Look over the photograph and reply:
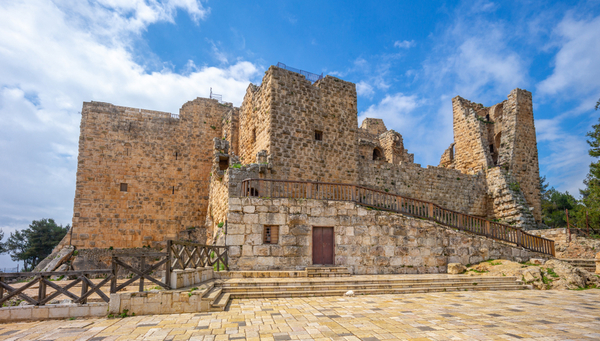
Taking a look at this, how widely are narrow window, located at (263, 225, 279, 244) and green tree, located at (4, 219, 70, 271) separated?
32823mm

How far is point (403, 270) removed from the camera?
11930mm

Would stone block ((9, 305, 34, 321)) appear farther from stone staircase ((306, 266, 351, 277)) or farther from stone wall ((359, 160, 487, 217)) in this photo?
stone wall ((359, 160, 487, 217))

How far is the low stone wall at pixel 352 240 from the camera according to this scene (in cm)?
1116

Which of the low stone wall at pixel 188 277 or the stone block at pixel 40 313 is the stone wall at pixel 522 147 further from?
the stone block at pixel 40 313

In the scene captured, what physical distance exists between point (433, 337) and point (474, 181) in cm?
1761

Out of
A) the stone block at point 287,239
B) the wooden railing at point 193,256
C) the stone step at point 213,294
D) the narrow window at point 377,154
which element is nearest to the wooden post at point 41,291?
the wooden railing at point 193,256

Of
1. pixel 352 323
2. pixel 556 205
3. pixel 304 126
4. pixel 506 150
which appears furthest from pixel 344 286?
pixel 556 205

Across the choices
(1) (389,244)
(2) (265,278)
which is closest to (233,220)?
(2) (265,278)

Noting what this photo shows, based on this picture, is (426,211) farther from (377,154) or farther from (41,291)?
(41,291)

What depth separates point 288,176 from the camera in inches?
585

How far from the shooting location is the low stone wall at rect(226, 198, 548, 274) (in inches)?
439

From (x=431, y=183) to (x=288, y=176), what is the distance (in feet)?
30.2

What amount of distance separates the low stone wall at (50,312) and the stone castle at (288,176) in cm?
485

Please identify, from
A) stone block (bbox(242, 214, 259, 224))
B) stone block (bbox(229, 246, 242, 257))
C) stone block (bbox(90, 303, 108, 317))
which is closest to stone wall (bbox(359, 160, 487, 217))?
stone block (bbox(242, 214, 259, 224))
